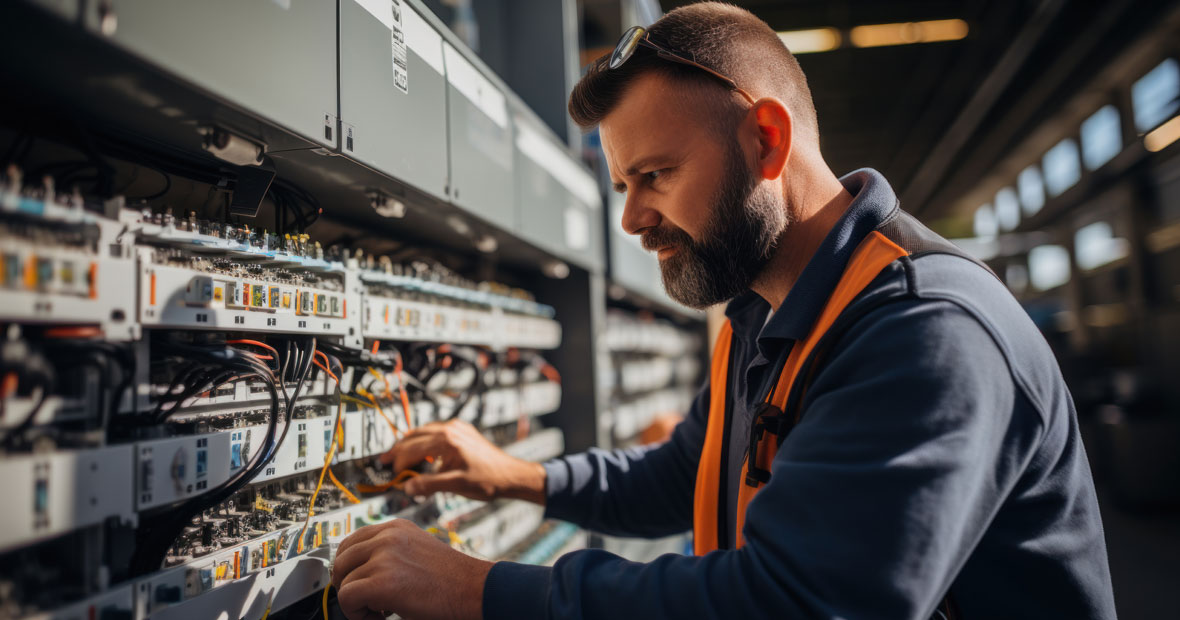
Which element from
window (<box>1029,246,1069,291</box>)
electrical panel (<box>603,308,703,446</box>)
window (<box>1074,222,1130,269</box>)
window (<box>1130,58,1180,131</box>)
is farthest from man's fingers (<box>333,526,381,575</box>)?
window (<box>1029,246,1069,291</box>)

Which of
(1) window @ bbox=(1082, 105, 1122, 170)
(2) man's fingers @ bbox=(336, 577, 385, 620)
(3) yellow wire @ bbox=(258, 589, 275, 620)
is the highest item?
(1) window @ bbox=(1082, 105, 1122, 170)

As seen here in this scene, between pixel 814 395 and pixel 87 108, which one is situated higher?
pixel 87 108

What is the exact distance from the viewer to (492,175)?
1.31m

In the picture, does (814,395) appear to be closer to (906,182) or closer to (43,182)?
(43,182)

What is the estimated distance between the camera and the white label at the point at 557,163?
1.53 metres

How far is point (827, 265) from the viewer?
2.88 ft

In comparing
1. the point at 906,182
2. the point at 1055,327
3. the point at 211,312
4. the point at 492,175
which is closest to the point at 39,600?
the point at 211,312

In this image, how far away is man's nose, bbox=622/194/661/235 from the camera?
1037 millimetres

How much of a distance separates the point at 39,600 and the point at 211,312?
12.0 inches

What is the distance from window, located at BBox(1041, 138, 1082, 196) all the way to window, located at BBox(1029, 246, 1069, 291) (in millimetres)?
828

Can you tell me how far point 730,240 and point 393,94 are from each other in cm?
52

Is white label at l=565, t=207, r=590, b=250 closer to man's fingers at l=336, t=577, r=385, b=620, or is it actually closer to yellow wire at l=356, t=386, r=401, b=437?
A: yellow wire at l=356, t=386, r=401, b=437

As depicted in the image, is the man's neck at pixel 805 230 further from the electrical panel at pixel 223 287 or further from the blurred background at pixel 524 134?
the electrical panel at pixel 223 287

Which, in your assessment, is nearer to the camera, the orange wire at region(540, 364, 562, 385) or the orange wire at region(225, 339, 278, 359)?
the orange wire at region(225, 339, 278, 359)
